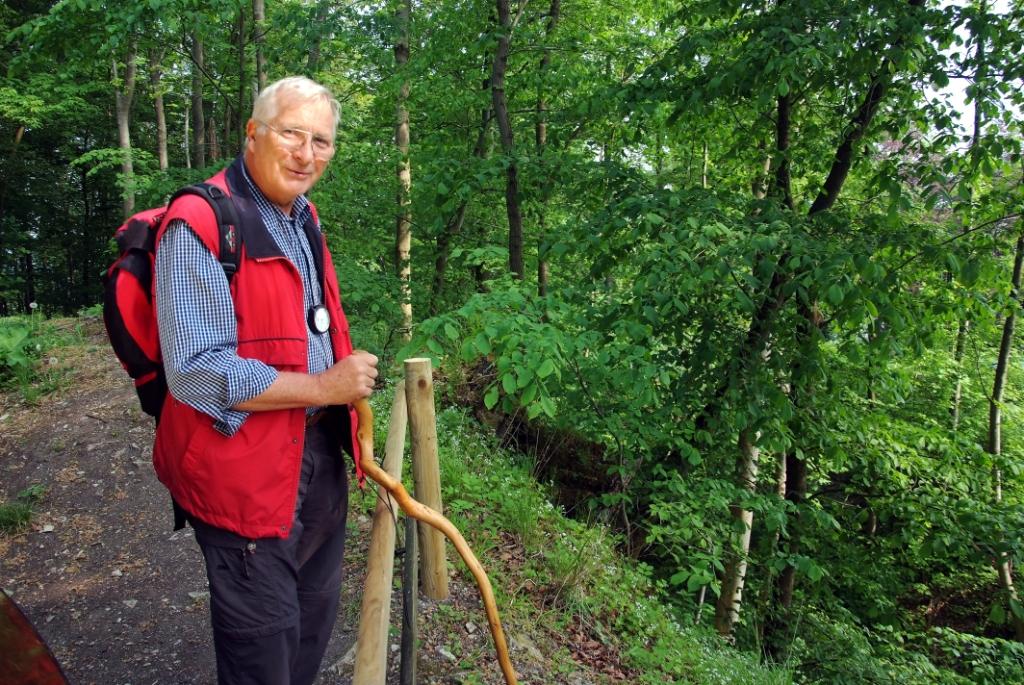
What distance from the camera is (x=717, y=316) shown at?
5262 mm

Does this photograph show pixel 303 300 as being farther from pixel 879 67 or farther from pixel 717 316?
pixel 879 67

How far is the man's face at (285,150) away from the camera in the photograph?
1665mm

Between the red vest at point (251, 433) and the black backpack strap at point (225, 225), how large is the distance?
1 cm

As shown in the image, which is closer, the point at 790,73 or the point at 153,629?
the point at 153,629

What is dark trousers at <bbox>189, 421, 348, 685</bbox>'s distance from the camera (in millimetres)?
1598

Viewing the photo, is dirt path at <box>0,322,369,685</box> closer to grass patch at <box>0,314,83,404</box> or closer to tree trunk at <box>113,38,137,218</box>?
grass patch at <box>0,314,83,404</box>

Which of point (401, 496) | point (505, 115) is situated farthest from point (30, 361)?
point (401, 496)

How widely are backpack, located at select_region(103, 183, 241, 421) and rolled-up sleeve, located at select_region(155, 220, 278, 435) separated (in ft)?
0.21

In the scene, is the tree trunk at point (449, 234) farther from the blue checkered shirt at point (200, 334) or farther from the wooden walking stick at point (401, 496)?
the blue checkered shirt at point (200, 334)

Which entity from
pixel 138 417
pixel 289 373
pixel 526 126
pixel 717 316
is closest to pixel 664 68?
pixel 717 316

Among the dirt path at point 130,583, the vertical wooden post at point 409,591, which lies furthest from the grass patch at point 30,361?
the vertical wooden post at point 409,591

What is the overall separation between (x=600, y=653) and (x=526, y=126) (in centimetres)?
567

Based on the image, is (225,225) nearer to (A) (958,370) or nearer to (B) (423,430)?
(B) (423,430)

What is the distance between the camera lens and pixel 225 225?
1502mm
